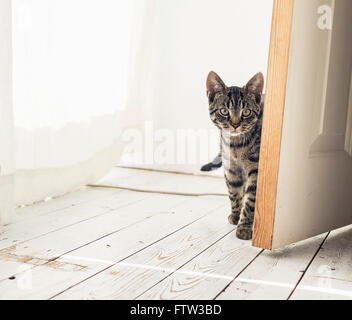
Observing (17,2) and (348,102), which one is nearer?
(348,102)

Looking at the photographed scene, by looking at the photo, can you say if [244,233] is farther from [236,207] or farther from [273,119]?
[273,119]

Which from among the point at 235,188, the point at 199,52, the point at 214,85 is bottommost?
the point at 235,188

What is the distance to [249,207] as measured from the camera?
131 centimetres

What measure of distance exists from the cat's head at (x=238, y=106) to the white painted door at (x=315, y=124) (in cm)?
21

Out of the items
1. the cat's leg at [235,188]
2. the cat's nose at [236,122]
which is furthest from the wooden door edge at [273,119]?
the cat's leg at [235,188]

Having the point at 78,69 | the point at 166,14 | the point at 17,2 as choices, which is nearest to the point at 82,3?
the point at 78,69

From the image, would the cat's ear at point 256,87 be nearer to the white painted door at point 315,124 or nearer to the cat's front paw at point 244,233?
the white painted door at point 315,124

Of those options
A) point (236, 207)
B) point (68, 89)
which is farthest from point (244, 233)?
point (68, 89)

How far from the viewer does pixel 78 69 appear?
72.6 inches

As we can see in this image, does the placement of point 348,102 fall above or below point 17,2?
below

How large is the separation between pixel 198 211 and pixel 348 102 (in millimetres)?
678

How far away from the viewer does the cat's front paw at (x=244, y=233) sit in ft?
4.29

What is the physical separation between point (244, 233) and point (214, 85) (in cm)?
47
